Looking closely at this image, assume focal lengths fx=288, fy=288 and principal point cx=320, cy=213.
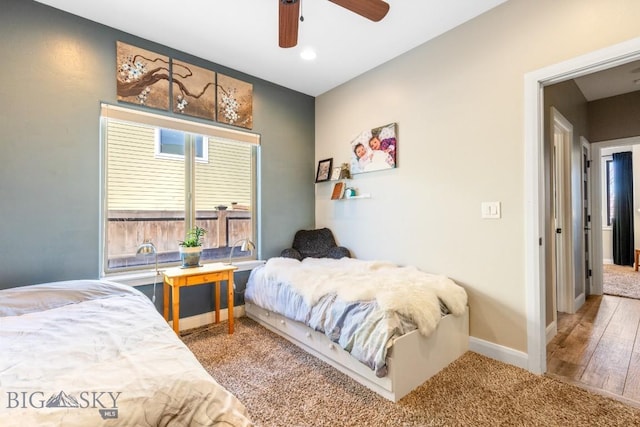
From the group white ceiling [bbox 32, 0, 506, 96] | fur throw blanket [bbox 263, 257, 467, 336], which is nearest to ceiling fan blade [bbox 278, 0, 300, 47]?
white ceiling [bbox 32, 0, 506, 96]

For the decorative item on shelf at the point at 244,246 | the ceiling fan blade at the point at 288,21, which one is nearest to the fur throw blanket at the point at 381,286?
the decorative item on shelf at the point at 244,246

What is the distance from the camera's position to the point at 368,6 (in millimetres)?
1733

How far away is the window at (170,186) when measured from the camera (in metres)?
2.59

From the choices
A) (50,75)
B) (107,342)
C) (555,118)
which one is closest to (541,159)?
(555,118)

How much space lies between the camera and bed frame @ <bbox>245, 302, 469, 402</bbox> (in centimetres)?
174

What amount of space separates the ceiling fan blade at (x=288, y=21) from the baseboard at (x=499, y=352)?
8.74 feet

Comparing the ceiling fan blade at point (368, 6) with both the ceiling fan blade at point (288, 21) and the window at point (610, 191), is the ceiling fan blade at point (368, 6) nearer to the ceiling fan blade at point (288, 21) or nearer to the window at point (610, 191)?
the ceiling fan blade at point (288, 21)

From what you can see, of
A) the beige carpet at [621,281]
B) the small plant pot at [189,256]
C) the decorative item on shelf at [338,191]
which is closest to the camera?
the small plant pot at [189,256]

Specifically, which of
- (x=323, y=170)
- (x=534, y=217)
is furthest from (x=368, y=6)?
(x=323, y=170)

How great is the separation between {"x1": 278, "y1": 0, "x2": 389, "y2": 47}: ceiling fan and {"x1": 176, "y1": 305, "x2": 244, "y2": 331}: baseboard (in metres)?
2.62

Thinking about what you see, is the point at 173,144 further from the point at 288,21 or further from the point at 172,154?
the point at 288,21

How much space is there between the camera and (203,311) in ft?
9.73

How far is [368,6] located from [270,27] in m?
1.08

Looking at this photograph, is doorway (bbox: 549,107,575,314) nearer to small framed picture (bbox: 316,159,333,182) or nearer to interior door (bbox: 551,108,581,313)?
interior door (bbox: 551,108,581,313)
